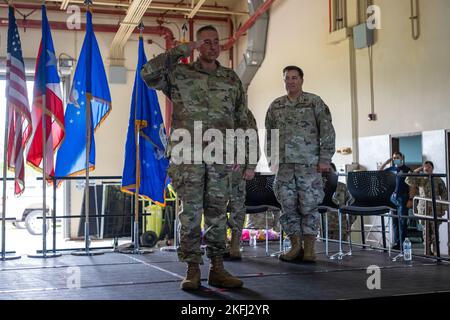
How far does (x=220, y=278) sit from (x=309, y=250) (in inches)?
61.6

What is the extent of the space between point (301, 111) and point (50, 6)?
9300mm

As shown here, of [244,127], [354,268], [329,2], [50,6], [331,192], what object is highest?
[50,6]

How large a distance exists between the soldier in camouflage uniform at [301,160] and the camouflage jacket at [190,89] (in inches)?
57.3

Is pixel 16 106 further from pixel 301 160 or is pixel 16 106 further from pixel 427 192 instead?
pixel 427 192

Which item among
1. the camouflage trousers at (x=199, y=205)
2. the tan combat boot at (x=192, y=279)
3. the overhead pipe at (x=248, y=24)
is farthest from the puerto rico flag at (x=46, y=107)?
the overhead pipe at (x=248, y=24)

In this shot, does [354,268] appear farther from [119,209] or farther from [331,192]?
[119,209]

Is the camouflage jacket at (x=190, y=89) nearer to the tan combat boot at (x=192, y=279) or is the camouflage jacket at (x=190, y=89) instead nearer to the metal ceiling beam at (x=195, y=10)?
the tan combat boot at (x=192, y=279)

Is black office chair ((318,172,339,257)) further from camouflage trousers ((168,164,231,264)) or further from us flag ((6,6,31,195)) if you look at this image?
us flag ((6,6,31,195))

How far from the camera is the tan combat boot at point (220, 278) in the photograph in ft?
12.1

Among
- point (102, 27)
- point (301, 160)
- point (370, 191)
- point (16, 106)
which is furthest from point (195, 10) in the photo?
point (301, 160)

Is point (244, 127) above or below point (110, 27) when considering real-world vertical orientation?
below

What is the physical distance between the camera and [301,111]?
17.1 ft
